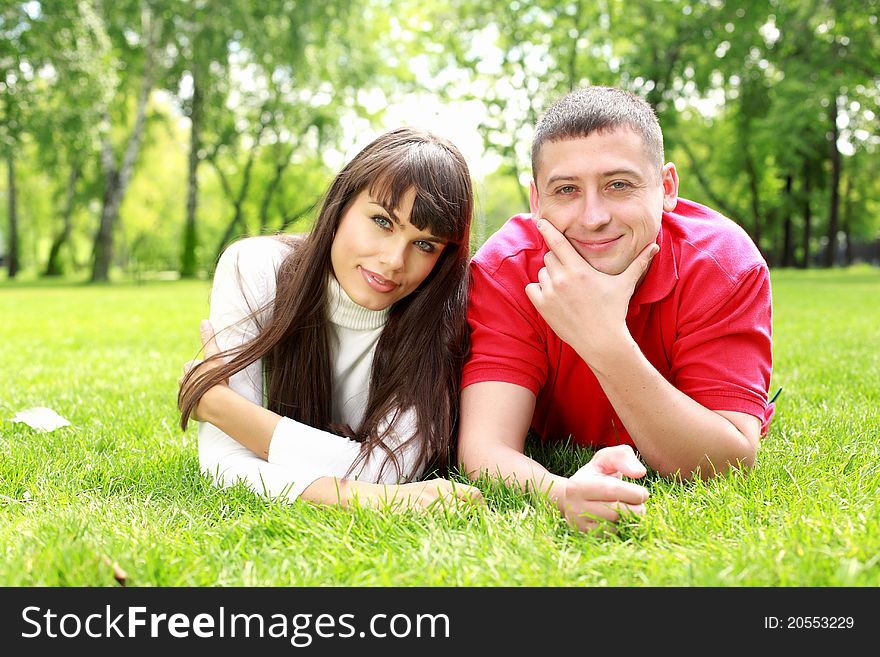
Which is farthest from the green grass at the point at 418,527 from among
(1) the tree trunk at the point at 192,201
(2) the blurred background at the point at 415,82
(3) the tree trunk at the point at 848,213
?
(3) the tree trunk at the point at 848,213

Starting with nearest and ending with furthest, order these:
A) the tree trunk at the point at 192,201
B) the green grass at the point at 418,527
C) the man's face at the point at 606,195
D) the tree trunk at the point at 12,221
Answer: the green grass at the point at 418,527 → the man's face at the point at 606,195 → the tree trunk at the point at 192,201 → the tree trunk at the point at 12,221

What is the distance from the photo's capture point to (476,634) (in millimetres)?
1666

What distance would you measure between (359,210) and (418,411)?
764 millimetres

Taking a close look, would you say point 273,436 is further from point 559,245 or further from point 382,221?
point 559,245

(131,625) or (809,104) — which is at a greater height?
(809,104)

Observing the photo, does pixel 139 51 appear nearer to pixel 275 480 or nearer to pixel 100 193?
pixel 100 193

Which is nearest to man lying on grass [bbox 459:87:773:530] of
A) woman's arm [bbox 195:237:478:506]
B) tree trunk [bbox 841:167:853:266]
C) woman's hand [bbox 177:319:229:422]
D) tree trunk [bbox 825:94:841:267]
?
woman's arm [bbox 195:237:478:506]

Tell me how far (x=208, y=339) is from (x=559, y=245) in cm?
140

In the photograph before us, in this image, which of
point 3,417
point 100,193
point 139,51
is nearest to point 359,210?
point 3,417

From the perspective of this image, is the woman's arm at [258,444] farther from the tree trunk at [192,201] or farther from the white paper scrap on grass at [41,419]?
the tree trunk at [192,201]

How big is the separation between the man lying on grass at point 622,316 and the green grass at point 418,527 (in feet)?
0.60

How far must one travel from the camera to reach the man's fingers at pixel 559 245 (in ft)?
8.57

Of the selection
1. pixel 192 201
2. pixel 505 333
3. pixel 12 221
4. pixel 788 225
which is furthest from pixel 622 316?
pixel 788 225

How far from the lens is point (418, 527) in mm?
2229
